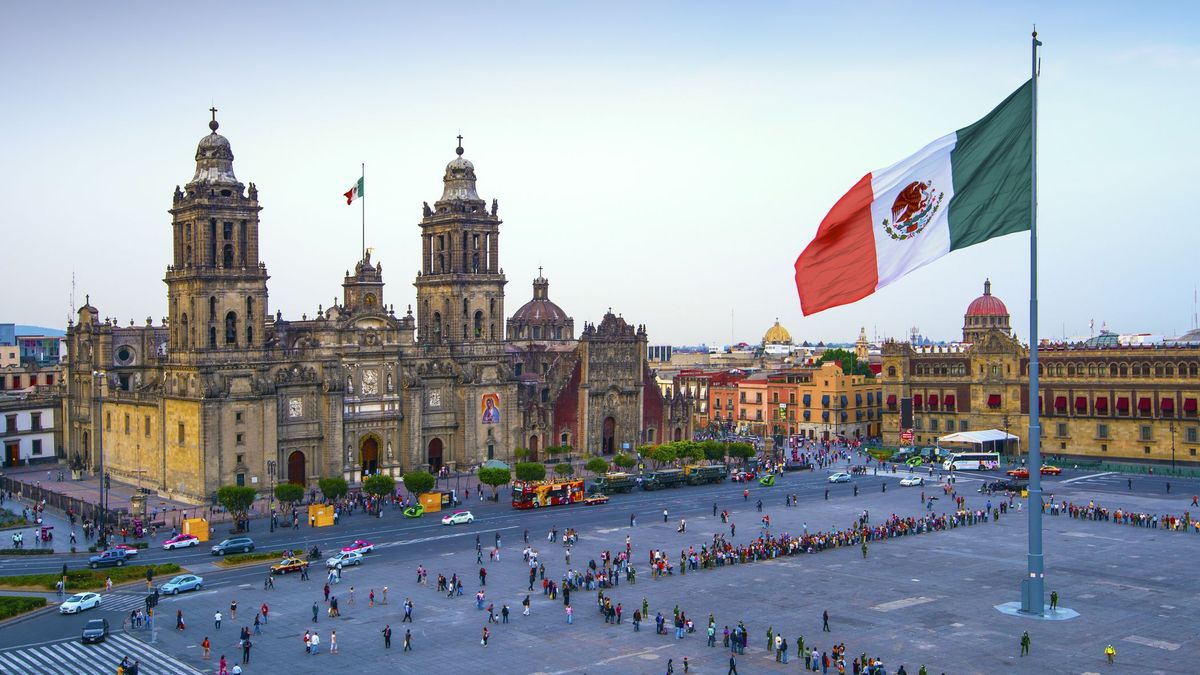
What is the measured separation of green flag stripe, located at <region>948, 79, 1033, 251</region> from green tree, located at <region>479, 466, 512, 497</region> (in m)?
57.5

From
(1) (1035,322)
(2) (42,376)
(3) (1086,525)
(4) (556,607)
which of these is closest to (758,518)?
(3) (1086,525)

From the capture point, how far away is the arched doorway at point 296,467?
9081 centimetres

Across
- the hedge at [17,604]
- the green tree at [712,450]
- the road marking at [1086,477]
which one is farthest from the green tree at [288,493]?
the road marking at [1086,477]

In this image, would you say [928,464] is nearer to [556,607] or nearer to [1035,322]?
[556,607]

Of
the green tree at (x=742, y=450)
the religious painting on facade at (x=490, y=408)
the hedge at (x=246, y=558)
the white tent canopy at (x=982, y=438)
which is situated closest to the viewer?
the hedge at (x=246, y=558)

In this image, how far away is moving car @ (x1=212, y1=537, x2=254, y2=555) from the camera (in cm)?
6625

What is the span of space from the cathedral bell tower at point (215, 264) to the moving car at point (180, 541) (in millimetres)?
19501

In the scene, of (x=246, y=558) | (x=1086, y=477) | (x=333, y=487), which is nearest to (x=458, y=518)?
(x=333, y=487)

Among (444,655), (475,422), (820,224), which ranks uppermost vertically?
(820,224)

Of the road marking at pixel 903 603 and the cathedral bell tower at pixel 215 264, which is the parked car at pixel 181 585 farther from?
the road marking at pixel 903 603

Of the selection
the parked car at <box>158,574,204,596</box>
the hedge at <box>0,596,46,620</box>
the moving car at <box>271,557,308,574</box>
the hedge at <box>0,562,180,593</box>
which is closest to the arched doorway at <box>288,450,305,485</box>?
the hedge at <box>0,562,180,593</box>

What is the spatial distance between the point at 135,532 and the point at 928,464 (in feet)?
232

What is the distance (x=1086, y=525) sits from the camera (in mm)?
76500

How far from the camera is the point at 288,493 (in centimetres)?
7719
